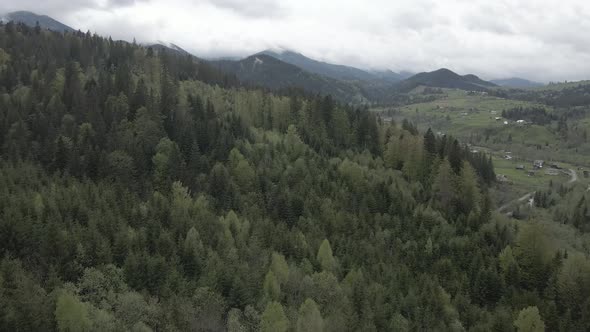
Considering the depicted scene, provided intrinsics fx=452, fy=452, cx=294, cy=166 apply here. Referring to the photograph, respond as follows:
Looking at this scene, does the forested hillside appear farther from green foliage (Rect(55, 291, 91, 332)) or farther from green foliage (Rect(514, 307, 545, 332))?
green foliage (Rect(514, 307, 545, 332))

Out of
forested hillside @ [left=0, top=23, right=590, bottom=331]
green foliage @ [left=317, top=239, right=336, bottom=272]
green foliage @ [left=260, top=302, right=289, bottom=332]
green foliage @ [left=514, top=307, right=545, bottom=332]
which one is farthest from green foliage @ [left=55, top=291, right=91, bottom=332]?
green foliage @ [left=514, top=307, right=545, bottom=332]

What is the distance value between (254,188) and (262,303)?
51.8 m

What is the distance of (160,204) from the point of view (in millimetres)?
98188

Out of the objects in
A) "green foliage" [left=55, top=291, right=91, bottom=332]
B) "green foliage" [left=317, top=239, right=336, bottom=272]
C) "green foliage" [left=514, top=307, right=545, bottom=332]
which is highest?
"green foliage" [left=55, top=291, right=91, bottom=332]

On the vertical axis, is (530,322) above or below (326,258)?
below

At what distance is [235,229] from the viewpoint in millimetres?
99875

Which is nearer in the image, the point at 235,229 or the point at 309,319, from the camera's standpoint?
the point at 309,319

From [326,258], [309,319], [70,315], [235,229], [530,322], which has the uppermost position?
[70,315]

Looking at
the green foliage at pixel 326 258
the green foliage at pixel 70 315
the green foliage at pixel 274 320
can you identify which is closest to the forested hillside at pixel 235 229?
the green foliage at pixel 70 315

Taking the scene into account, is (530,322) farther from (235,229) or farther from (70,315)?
(70,315)

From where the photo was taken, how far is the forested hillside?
69.6 m

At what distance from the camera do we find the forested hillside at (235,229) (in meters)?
69.6

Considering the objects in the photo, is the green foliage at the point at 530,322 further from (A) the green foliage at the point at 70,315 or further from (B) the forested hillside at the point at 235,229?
(A) the green foliage at the point at 70,315

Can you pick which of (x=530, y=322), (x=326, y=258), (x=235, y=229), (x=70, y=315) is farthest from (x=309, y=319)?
(x=530, y=322)
